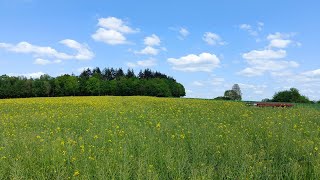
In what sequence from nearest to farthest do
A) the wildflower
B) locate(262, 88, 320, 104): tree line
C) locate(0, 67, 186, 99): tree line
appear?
the wildflower → locate(262, 88, 320, 104): tree line → locate(0, 67, 186, 99): tree line

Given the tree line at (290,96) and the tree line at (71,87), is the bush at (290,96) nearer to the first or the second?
the tree line at (290,96)

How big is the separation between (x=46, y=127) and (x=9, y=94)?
82.3 m

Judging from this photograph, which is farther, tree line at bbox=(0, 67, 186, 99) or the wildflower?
tree line at bbox=(0, 67, 186, 99)

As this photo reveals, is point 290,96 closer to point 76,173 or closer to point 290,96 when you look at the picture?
point 290,96

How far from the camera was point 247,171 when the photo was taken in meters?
6.74

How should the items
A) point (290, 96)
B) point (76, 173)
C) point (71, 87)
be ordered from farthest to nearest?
1. point (71, 87)
2. point (290, 96)
3. point (76, 173)

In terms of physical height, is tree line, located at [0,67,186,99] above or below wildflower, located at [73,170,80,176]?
above

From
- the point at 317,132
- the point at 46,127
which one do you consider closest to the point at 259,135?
the point at 317,132

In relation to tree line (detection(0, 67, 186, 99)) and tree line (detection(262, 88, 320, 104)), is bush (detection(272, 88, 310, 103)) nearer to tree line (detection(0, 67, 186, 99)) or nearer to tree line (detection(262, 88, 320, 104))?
tree line (detection(262, 88, 320, 104))

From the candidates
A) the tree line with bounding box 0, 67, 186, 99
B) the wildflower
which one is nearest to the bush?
the tree line with bounding box 0, 67, 186, 99

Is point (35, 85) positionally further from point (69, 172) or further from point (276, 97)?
point (69, 172)

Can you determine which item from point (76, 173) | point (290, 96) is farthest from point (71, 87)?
point (76, 173)

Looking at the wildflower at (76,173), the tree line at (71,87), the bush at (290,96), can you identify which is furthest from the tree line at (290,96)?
the wildflower at (76,173)

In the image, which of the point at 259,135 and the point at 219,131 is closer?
the point at 259,135
